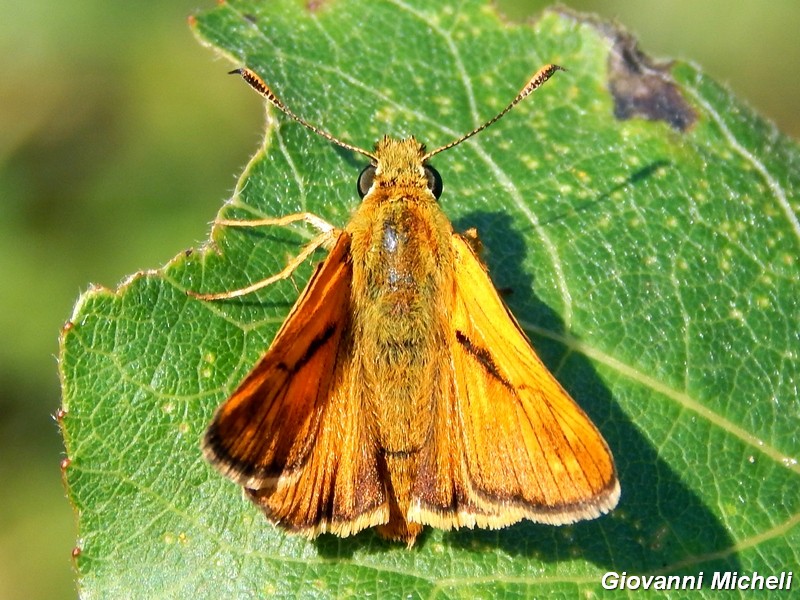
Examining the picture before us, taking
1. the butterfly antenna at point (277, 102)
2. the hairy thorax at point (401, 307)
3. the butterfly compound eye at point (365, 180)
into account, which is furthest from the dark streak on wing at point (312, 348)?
the butterfly antenna at point (277, 102)

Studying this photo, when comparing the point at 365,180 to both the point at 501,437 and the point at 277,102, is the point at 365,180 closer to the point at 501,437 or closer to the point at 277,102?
the point at 277,102

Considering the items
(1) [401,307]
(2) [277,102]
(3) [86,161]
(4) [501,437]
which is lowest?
(4) [501,437]

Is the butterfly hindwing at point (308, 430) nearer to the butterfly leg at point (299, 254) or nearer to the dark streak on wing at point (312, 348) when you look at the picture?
the dark streak on wing at point (312, 348)

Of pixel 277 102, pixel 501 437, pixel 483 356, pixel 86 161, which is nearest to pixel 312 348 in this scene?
pixel 483 356

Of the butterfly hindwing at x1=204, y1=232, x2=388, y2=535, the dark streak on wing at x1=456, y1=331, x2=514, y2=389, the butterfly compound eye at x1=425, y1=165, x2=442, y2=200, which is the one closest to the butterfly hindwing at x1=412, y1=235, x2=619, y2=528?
the dark streak on wing at x1=456, y1=331, x2=514, y2=389

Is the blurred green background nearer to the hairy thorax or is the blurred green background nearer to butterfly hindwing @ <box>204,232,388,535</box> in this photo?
the hairy thorax

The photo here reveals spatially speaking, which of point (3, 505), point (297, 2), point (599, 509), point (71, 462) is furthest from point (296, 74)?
point (3, 505)
